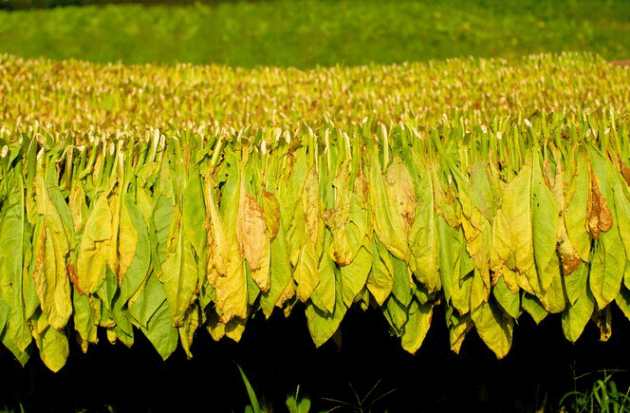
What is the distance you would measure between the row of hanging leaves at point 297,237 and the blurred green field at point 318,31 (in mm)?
8632

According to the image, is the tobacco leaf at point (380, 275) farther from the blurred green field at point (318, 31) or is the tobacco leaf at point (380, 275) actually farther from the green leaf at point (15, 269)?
the blurred green field at point (318, 31)

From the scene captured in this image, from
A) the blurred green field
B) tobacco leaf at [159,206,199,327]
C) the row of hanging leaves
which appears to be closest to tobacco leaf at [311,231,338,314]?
the row of hanging leaves

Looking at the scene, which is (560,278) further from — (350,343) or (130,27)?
(130,27)

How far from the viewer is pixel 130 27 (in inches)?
471

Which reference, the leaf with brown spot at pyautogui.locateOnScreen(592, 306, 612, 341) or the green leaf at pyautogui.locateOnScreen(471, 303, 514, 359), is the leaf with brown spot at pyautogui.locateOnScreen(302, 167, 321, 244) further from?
the leaf with brown spot at pyautogui.locateOnScreen(592, 306, 612, 341)

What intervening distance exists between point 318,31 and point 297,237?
9.93 metres

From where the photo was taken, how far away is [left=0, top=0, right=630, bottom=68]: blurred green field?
36.3ft

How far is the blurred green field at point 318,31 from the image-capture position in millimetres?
11070

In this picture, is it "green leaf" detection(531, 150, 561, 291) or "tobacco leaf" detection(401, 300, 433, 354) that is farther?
"tobacco leaf" detection(401, 300, 433, 354)

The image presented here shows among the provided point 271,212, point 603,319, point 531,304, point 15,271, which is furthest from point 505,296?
point 15,271

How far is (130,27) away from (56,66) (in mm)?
5701

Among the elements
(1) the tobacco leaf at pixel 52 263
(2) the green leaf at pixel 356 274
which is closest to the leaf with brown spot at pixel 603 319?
(2) the green leaf at pixel 356 274

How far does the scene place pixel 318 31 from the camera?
11641 mm

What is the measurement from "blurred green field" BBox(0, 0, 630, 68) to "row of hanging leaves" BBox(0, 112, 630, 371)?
8.63m
